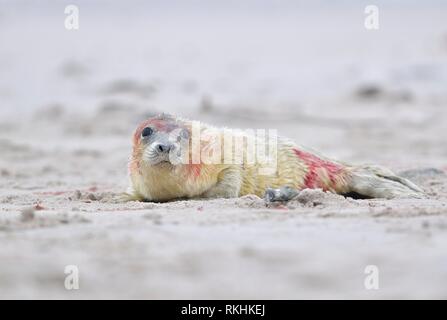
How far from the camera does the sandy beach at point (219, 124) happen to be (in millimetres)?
4012

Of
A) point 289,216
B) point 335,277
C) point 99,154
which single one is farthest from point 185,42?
point 335,277

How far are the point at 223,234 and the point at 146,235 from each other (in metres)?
0.38

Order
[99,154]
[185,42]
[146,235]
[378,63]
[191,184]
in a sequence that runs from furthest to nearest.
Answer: [185,42]
[378,63]
[99,154]
[191,184]
[146,235]

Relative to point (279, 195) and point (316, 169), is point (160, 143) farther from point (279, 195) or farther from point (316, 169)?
point (316, 169)

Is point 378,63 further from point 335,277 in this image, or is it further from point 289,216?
point 335,277

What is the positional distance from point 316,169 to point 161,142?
4.00 ft

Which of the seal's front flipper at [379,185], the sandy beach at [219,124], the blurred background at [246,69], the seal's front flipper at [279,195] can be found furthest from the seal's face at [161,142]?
the blurred background at [246,69]

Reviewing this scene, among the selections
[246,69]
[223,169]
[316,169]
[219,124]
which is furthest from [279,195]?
[246,69]

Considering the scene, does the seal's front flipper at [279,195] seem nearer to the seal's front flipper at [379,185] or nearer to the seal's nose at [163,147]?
the seal's nose at [163,147]

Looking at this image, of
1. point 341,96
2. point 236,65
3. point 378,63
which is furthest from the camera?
point 236,65

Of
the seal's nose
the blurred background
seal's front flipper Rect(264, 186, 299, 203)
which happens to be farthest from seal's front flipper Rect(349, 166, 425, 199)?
the blurred background

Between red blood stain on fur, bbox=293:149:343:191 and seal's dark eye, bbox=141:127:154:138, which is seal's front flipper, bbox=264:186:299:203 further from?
seal's dark eye, bbox=141:127:154:138

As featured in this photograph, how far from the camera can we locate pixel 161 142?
20.6ft

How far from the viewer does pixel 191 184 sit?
6.31 metres
